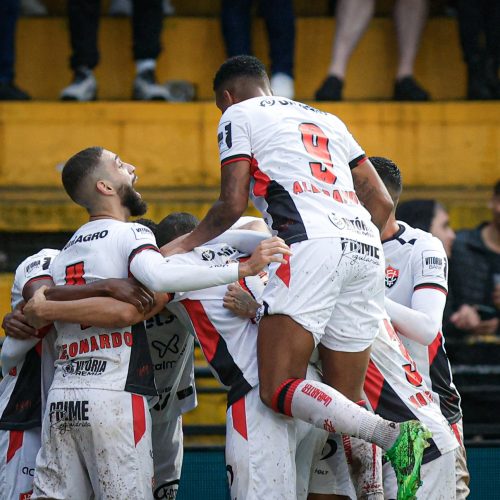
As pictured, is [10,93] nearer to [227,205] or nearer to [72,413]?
[227,205]

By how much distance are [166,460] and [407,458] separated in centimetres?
161

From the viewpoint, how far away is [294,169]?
19.4ft

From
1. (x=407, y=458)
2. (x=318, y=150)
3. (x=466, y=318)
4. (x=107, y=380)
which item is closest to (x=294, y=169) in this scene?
(x=318, y=150)

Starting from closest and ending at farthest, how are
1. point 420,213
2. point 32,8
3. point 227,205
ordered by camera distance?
point 227,205
point 420,213
point 32,8

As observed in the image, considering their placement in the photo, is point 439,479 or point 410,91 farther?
point 410,91

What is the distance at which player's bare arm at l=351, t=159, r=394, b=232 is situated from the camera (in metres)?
6.31

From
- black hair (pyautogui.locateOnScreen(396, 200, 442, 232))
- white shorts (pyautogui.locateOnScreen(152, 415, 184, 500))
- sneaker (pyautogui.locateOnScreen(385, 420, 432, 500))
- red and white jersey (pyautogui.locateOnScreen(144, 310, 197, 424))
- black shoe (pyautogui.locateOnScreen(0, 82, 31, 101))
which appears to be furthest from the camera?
black shoe (pyautogui.locateOnScreen(0, 82, 31, 101))

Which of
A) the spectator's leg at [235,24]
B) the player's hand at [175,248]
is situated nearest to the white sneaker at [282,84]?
the spectator's leg at [235,24]

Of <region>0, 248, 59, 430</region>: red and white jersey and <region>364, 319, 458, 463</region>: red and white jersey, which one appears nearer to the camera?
<region>364, 319, 458, 463</region>: red and white jersey

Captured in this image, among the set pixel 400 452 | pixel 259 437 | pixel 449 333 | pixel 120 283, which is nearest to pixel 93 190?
pixel 120 283

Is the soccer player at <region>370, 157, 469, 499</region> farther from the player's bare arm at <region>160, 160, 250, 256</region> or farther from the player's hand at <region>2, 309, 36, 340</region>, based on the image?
the player's hand at <region>2, 309, 36, 340</region>

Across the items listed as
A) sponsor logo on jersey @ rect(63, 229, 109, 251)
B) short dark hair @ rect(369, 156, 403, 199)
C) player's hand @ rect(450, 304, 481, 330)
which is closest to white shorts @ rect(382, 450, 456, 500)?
short dark hair @ rect(369, 156, 403, 199)

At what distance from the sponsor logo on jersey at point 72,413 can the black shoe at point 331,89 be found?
5.04 m

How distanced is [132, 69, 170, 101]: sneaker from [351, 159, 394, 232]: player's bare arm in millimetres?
4223
